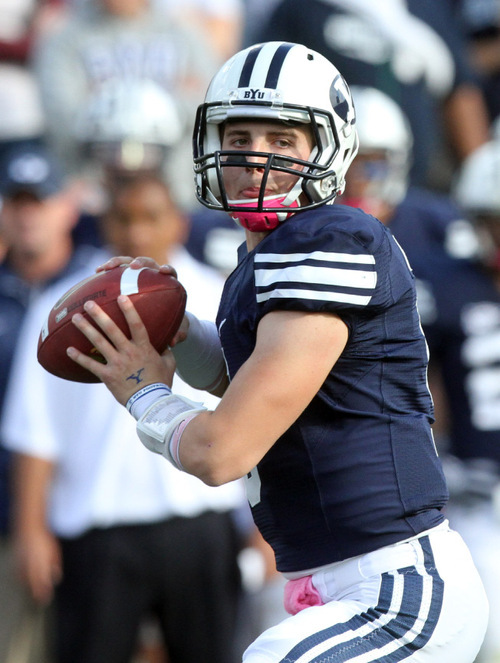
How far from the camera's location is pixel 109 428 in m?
4.75

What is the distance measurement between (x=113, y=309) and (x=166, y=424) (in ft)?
1.06

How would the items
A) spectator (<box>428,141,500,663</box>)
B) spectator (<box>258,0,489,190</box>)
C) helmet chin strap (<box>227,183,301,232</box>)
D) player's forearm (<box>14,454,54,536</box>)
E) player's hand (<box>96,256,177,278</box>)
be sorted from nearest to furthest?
helmet chin strap (<box>227,183,301,232</box>) < player's hand (<box>96,256,177,278</box>) < player's forearm (<box>14,454,54,536</box>) < spectator (<box>428,141,500,663</box>) < spectator (<box>258,0,489,190</box>)

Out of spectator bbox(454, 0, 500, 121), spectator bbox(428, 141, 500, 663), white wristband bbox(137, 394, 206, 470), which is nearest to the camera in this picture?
white wristband bbox(137, 394, 206, 470)

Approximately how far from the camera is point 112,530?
4.69 meters

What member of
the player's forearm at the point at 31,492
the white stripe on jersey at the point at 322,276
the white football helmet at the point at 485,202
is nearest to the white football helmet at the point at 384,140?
the white football helmet at the point at 485,202

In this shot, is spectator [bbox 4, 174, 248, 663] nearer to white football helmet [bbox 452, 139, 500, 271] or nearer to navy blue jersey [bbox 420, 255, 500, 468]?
navy blue jersey [bbox 420, 255, 500, 468]

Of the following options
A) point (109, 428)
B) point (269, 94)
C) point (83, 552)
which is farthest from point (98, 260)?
point (269, 94)

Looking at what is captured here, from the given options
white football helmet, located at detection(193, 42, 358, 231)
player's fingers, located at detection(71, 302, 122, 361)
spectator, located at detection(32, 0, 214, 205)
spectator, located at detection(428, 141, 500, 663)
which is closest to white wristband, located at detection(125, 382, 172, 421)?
player's fingers, located at detection(71, 302, 122, 361)

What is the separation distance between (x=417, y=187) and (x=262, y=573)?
9.38 ft

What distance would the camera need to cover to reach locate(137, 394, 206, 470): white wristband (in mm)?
2688

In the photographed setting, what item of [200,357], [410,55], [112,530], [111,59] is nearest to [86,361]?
[200,357]

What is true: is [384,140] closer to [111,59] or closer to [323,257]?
[111,59]

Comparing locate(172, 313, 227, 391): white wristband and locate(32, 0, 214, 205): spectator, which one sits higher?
locate(32, 0, 214, 205): spectator

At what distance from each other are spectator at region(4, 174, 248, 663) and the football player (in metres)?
1.83
